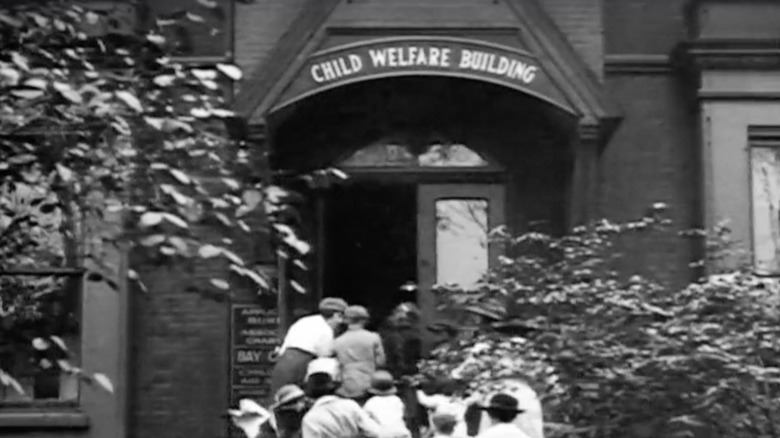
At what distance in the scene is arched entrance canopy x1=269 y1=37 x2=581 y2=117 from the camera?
1253cm

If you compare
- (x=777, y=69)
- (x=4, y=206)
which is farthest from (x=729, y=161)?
(x=4, y=206)

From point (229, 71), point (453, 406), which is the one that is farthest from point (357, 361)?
point (229, 71)

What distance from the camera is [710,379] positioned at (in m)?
9.51

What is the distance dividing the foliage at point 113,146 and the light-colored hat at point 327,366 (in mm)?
4596

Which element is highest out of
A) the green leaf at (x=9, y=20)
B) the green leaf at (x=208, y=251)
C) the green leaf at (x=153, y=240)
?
the green leaf at (x=9, y=20)

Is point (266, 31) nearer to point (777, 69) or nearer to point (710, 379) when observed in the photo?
point (777, 69)

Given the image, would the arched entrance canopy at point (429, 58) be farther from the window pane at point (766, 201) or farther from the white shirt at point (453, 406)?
the white shirt at point (453, 406)

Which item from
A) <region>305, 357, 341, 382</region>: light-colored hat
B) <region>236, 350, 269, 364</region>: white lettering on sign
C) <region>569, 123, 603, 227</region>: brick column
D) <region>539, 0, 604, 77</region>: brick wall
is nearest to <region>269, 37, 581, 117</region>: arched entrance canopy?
<region>569, 123, 603, 227</region>: brick column

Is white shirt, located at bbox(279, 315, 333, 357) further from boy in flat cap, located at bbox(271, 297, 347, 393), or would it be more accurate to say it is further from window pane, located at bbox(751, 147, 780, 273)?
window pane, located at bbox(751, 147, 780, 273)

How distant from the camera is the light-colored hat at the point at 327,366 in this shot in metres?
10.9

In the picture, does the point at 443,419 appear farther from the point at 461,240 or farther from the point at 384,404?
the point at 461,240

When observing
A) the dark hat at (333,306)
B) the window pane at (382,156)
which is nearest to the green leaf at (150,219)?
the dark hat at (333,306)

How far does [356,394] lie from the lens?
36.8 ft

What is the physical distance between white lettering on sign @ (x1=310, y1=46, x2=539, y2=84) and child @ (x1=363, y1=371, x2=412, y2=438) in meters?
3.01
